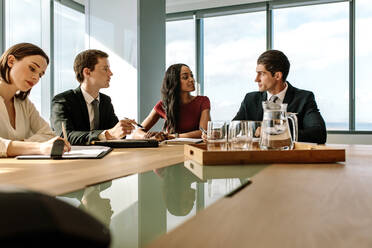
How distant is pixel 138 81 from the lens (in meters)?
3.99

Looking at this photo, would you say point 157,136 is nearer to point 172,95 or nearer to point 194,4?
point 172,95

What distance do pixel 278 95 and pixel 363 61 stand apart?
2.85 metres

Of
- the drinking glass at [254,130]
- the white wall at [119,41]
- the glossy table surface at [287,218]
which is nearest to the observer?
the glossy table surface at [287,218]

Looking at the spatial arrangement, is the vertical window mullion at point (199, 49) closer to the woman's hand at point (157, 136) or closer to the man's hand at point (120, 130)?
the woman's hand at point (157, 136)

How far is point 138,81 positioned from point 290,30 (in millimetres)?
2593

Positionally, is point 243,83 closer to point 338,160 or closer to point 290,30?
point 290,30

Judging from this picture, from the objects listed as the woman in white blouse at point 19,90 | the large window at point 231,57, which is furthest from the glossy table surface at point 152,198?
the large window at point 231,57

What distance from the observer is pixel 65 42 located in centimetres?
510

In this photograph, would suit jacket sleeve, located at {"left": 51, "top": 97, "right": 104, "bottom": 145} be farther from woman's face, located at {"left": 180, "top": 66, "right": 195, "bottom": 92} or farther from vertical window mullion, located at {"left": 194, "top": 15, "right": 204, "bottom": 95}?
vertical window mullion, located at {"left": 194, "top": 15, "right": 204, "bottom": 95}

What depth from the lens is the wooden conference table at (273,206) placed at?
39 centimetres

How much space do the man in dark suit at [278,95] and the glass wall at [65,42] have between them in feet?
11.2

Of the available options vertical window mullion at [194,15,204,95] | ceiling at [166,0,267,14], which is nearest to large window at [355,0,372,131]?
ceiling at [166,0,267,14]

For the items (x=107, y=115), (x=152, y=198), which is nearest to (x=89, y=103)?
(x=107, y=115)

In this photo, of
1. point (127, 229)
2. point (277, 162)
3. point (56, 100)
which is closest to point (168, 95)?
point (56, 100)
